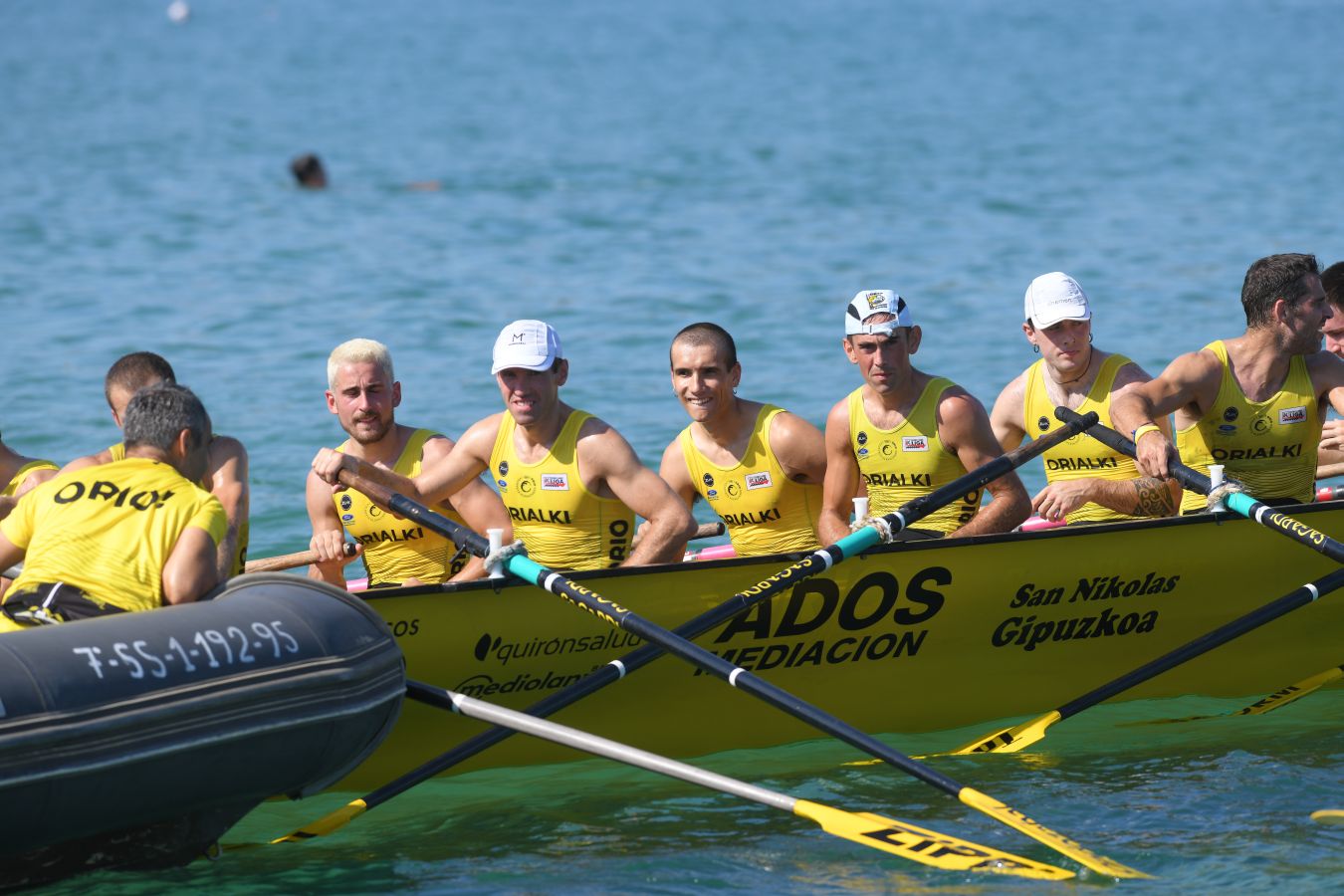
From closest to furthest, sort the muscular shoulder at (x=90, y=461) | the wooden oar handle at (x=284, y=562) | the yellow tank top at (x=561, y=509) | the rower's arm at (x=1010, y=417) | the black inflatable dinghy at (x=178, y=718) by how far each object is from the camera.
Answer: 1. the black inflatable dinghy at (x=178, y=718)
2. the muscular shoulder at (x=90, y=461)
3. the yellow tank top at (x=561, y=509)
4. the wooden oar handle at (x=284, y=562)
5. the rower's arm at (x=1010, y=417)

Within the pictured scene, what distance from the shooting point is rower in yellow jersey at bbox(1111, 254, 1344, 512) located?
337 inches

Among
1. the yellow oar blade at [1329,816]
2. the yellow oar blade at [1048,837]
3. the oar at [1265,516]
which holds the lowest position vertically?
the yellow oar blade at [1329,816]

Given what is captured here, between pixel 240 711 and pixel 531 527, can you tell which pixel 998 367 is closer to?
pixel 531 527

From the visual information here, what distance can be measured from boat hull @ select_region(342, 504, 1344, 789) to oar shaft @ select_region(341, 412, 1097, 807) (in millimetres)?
197

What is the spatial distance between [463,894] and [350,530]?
2.24m

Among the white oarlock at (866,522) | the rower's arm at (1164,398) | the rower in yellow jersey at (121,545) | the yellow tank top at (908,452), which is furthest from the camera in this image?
the yellow tank top at (908,452)

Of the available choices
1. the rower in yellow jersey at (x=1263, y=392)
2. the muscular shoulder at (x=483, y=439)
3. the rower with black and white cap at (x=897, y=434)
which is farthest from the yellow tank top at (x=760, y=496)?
the rower in yellow jersey at (x=1263, y=392)

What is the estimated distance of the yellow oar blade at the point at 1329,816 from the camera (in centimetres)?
735

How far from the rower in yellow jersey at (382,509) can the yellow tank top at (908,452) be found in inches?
68.3

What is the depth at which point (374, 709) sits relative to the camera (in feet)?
21.9

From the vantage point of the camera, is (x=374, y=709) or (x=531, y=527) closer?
(x=374, y=709)

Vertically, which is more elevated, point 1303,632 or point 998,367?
point 998,367

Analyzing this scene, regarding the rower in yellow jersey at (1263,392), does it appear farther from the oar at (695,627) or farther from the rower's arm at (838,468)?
the rower's arm at (838,468)

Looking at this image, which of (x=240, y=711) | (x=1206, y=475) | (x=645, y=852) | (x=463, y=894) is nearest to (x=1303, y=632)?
(x=1206, y=475)
